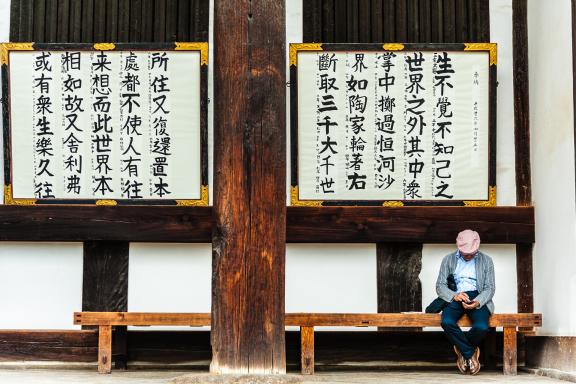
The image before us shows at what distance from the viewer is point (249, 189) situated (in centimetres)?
690

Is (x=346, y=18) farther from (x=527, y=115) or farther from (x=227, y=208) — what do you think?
(x=227, y=208)

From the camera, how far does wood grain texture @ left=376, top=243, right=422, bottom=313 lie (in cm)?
943

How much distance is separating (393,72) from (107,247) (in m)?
2.83

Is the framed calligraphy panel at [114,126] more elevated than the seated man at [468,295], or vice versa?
the framed calligraphy panel at [114,126]

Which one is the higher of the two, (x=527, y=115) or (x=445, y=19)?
(x=445, y=19)

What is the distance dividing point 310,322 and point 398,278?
37.1 inches

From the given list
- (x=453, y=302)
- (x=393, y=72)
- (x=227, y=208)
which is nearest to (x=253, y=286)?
(x=227, y=208)

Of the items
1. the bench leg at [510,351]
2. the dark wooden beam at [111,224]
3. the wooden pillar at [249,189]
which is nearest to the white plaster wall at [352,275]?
the bench leg at [510,351]

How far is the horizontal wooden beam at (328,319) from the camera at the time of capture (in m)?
8.91

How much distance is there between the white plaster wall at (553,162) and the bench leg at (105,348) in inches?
139

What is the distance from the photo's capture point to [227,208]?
272 inches

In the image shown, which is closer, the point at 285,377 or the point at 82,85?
the point at 285,377

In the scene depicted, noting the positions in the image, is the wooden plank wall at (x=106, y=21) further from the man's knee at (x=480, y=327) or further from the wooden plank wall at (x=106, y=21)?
the man's knee at (x=480, y=327)

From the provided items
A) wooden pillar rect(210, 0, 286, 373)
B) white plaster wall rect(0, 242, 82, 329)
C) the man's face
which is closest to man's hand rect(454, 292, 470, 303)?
the man's face
